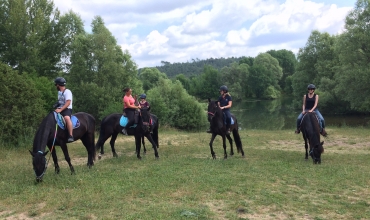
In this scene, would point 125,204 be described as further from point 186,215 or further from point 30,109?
point 30,109

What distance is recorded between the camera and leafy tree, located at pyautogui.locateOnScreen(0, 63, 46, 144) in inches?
590

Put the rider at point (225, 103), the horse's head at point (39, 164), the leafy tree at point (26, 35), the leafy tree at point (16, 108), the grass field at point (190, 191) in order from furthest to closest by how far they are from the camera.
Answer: the leafy tree at point (26, 35) < the leafy tree at point (16, 108) < the rider at point (225, 103) < the horse's head at point (39, 164) < the grass field at point (190, 191)

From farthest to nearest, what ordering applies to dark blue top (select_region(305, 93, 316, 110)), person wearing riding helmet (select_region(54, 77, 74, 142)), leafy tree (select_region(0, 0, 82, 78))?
leafy tree (select_region(0, 0, 82, 78)) → dark blue top (select_region(305, 93, 316, 110)) → person wearing riding helmet (select_region(54, 77, 74, 142))

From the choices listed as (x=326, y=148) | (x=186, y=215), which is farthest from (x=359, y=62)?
(x=186, y=215)

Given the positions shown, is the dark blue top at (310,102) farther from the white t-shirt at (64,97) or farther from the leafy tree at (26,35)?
the leafy tree at (26,35)

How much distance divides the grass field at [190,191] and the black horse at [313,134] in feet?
1.87

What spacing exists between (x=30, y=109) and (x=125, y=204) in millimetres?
12234

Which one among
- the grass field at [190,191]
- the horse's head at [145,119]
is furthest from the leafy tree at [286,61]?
the grass field at [190,191]

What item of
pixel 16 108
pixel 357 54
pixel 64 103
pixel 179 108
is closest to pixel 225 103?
pixel 64 103

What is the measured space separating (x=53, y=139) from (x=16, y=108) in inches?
331

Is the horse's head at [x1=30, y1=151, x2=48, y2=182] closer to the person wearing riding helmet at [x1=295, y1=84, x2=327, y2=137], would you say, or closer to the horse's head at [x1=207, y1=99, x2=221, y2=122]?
the horse's head at [x1=207, y1=99, x2=221, y2=122]

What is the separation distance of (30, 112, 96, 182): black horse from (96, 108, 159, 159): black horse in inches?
70.7

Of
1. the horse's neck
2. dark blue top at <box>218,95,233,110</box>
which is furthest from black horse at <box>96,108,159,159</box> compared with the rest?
the horse's neck

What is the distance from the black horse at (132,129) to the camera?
11078 mm
